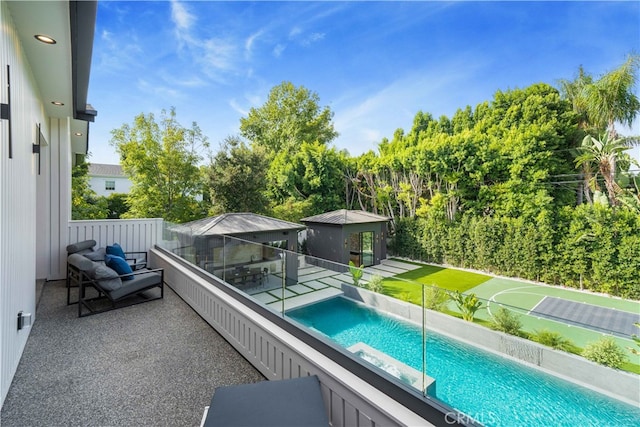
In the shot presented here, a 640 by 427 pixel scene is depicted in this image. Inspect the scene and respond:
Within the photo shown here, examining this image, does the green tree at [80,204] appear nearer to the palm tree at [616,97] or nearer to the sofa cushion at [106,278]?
the sofa cushion at [106,278]

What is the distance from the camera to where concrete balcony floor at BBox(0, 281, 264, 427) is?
7.43 feet

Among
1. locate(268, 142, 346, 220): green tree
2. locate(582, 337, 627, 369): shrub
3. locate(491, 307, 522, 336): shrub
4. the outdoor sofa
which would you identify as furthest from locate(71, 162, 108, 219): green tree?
locate(582, 337, 627, 369): shrub

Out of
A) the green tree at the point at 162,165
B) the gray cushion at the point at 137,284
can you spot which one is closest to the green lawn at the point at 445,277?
the gray cushion at the point at 137,284

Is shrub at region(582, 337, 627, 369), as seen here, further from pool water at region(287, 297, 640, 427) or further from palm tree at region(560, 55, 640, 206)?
palm tree at region(560, 55, 640, 206)

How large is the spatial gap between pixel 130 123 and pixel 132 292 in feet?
40.3

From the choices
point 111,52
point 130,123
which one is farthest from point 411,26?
point 130,123

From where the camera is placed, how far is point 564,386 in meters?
1.53

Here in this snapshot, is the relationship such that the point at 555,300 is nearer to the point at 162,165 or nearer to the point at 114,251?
the point at 114,251

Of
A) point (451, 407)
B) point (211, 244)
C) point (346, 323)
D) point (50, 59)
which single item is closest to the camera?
→ point (451, 407)

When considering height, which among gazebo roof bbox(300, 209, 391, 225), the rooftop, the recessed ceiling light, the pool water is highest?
the rooftop

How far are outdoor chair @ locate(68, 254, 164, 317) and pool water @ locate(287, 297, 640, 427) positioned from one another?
13.7 ft

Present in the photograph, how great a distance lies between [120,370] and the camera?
2.86m

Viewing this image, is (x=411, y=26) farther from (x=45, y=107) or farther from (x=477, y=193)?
(x=45, y=107)

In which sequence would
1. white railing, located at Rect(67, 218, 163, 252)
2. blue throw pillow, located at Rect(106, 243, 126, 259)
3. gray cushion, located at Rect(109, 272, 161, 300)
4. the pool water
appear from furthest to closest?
white railing, located at Rect(67, 218, 163, 252), blue throw pillow, located at Rect(106, 243, 126, 259), gray cushion, located at Rect(109, 272, 161, 300), the pool water
